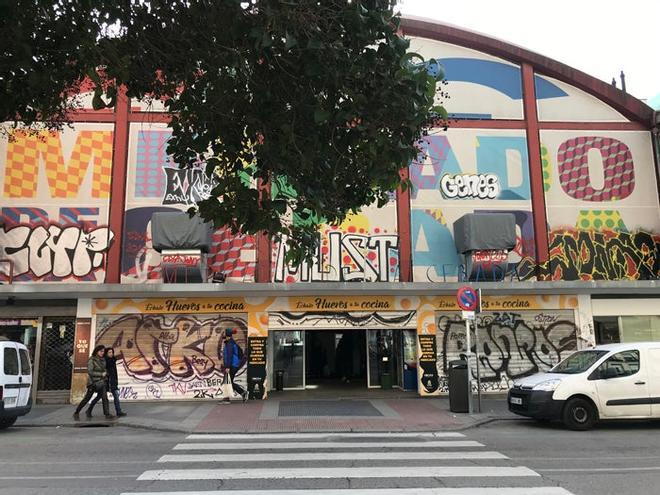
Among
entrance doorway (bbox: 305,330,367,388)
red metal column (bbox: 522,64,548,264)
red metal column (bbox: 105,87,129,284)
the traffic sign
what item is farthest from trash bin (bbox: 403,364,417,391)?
red metal column (bbox: 105,87,129,284)

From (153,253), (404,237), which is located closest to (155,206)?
(153,253)

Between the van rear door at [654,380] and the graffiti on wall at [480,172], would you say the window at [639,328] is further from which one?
the van rear door at [654,380]

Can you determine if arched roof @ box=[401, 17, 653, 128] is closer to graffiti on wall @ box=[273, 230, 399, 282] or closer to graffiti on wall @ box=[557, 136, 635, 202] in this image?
graffiti on wall @ box=[557, 136, 635, 202]

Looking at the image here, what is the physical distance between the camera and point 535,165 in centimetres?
1828

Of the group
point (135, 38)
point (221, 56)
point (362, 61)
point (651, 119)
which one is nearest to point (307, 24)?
point (362, 61)

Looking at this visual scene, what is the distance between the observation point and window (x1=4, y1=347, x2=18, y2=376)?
1174 cm

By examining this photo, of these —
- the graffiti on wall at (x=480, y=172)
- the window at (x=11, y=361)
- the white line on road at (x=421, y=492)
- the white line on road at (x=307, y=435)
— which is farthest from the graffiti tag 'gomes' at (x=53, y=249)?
the white line on road at (x=421, y=492)

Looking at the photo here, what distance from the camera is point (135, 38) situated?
6.09 m

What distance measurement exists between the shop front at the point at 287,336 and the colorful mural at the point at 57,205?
1733 millimetres

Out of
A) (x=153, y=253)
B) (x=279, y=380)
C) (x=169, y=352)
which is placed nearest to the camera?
(x=169, y=352)

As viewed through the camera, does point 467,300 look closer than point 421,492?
No

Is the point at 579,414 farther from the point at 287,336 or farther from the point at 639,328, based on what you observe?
the point at 287,336

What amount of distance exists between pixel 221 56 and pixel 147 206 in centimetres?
1233

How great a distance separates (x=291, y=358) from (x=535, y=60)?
42.1ft
